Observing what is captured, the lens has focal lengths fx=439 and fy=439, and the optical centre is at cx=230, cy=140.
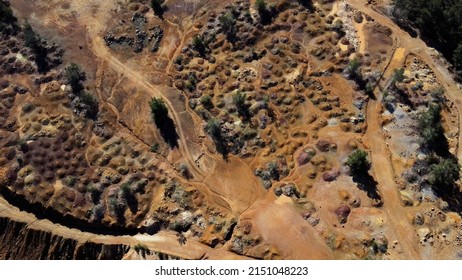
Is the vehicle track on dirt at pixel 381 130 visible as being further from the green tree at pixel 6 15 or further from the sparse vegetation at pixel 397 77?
the green tree at pixel 6 15

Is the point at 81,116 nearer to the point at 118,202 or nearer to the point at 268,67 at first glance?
the point at 118,202

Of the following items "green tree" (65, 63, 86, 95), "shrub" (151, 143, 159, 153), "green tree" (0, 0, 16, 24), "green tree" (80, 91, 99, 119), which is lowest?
"shrub" (151, 143, 159, 153)

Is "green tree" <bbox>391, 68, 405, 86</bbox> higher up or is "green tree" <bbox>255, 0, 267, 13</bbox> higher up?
"green tree" <bbox>255, 0, 267, 13</bbox>

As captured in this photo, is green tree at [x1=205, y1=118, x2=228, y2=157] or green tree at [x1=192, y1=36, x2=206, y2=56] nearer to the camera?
green tree at [x1=205, y1=118, x2=228, y2=157]

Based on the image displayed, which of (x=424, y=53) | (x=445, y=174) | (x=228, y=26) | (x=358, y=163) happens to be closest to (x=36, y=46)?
(x=228, y=26)

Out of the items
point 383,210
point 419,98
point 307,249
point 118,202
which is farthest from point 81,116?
point 419,98

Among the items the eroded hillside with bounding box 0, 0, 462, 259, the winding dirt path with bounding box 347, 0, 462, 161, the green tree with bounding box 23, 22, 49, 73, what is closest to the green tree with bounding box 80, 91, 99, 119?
the eroded hillside with bounding box 0, 0, 462, 259

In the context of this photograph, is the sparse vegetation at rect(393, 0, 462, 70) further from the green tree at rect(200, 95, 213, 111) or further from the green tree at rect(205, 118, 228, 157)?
the green tree at rect(205, 118, 228, 157)
